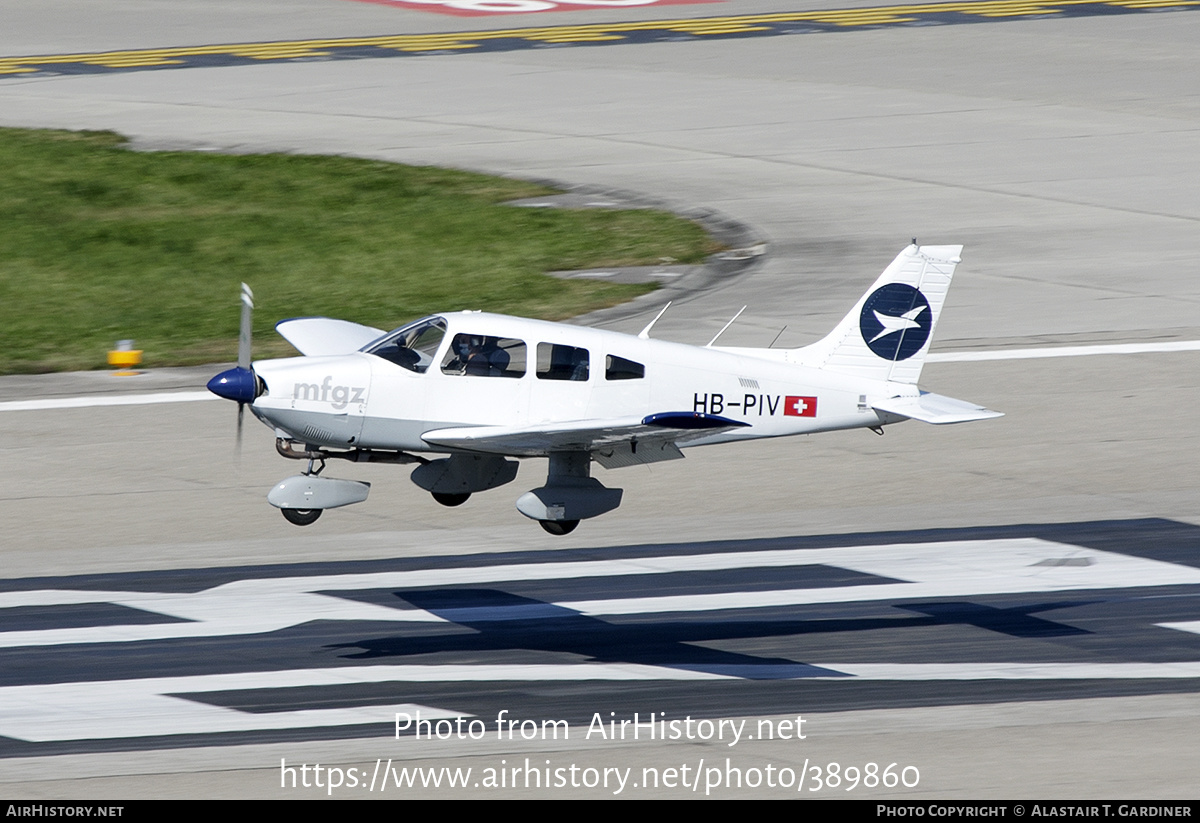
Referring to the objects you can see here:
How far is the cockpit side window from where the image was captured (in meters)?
18.1

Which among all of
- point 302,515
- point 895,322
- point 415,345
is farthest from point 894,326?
point 302,515

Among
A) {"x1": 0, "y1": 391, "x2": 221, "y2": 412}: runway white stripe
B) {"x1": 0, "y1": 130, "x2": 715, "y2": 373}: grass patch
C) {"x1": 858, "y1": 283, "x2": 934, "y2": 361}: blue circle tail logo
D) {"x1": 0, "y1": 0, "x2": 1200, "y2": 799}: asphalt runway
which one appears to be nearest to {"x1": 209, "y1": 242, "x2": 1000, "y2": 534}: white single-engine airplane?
{"x1": 858, "y1": 283, "x2": 934, "y2": 361}: blue circle tail logo

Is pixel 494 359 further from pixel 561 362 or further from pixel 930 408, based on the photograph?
pixel 930 408

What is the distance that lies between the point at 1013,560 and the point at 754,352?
17.8ft

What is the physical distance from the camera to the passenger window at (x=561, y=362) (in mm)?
17938

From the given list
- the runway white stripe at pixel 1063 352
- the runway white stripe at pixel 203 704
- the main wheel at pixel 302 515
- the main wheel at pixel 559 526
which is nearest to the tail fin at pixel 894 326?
the main wheel at pixel 559 526

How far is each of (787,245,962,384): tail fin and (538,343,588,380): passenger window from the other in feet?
7.80

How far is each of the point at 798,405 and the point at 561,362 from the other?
2.46 meters

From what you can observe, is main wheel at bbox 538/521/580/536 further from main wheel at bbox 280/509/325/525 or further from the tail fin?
the tail fin

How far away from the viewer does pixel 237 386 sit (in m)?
17.4

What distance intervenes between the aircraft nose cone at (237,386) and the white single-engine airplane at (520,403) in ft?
0.04

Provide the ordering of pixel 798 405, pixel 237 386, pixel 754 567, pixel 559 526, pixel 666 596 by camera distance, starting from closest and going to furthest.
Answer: pixel 237 386, pixel 559 526, pixel 798 405, pixel 666 596, pixel 754 567

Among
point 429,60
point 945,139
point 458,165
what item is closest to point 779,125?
point 945,139

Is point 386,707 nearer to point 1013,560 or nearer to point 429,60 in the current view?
point 1013,560
